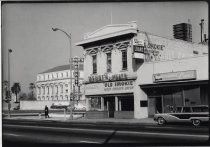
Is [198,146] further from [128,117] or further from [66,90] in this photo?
[66,90]

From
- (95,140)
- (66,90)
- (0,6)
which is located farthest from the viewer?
(66,90)

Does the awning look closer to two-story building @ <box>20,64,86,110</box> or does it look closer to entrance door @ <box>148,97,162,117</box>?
entrance door @ <box>148,97,162,117</box>

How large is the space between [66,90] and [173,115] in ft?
190

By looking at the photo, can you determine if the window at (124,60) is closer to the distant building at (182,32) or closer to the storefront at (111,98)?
the storefront at (111,98)

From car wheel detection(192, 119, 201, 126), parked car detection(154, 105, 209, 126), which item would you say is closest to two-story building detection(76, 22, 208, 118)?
parked car detection(154, 105, 209, 126)

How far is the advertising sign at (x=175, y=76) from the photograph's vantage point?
27281 millimetres

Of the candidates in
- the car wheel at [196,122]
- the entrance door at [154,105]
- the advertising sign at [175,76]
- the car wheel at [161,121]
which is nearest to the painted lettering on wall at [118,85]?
the entrance door at [154,105]

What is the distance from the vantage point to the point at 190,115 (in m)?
21.2

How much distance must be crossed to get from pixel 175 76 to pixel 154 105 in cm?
354

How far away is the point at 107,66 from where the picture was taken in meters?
33.6

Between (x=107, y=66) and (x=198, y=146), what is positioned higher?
(x=107, y=66)

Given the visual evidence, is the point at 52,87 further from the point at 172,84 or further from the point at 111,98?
the point at 172,84

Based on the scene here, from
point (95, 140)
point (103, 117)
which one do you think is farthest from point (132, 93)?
point (95, 140)

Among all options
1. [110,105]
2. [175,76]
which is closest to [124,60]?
[110,105]
